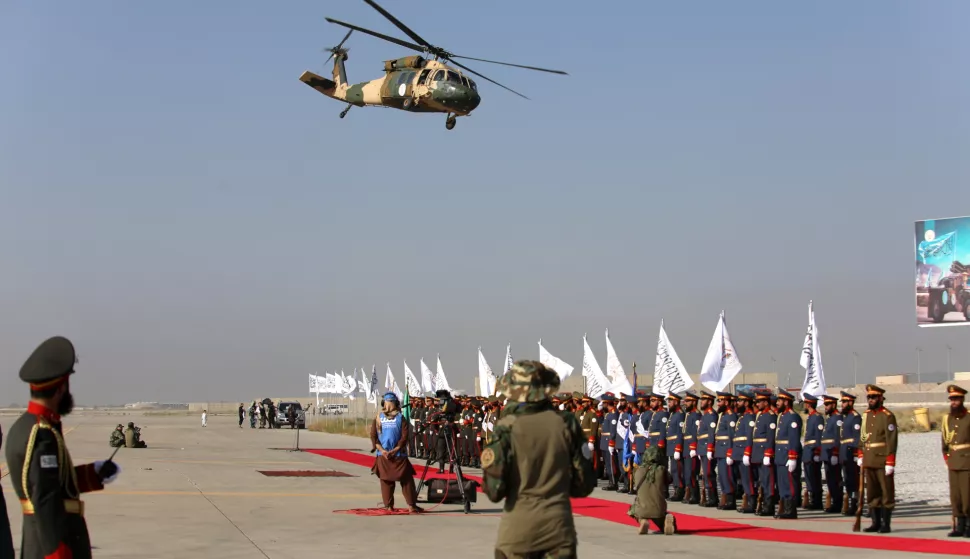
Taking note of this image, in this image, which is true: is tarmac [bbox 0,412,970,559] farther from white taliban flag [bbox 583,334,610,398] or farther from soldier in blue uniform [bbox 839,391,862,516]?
white taliban flag [bbox 583,334,610,398]

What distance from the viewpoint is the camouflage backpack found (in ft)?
19.7

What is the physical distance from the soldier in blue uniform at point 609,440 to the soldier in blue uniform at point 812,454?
153 inches

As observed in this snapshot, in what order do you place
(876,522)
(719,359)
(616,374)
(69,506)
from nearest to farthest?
(69,506), (876,522), (719,359), (616,374)

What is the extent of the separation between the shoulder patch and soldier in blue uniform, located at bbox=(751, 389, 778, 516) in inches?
462

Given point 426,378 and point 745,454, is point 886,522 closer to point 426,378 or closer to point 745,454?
point 745,454

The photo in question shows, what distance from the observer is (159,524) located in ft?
47.4

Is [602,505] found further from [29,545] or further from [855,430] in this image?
[29,545]

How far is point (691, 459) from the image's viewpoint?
19.0m

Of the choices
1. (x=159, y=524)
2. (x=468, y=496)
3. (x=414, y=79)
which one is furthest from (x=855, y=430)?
(x=414, y=79)

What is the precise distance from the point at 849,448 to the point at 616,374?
1165 cm

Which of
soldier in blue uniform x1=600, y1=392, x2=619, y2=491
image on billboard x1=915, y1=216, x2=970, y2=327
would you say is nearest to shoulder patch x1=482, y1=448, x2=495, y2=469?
soldier in blue uniform x1=600, y1=392, x2=619, y2=491

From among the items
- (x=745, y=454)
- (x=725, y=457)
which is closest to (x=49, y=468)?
(x=745, y=454)

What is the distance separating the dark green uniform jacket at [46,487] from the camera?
5.30m

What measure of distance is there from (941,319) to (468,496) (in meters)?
23.2
